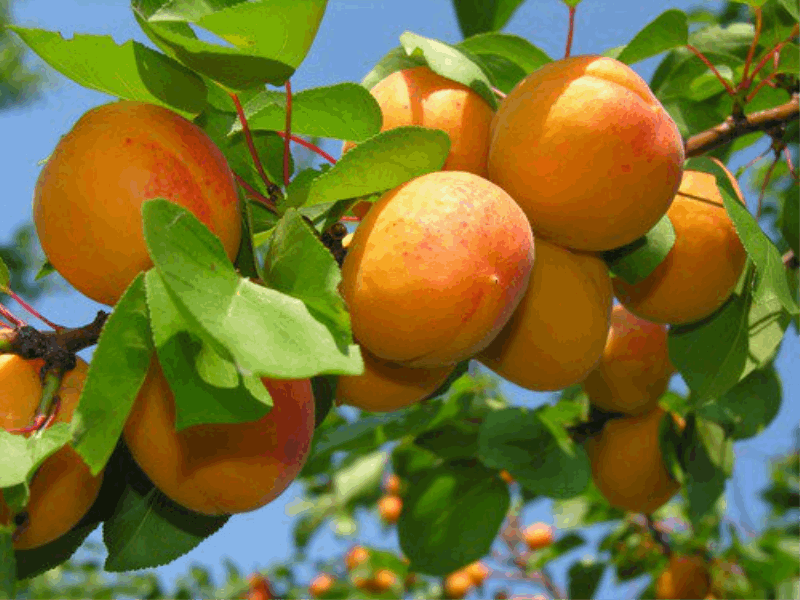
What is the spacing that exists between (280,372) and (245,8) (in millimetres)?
294

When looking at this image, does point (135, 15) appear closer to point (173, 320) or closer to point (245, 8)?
point (245, 8)

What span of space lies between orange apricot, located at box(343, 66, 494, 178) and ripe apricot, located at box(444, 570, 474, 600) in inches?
90.0

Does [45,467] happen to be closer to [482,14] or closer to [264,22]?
[264,22]

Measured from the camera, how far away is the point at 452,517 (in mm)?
1709

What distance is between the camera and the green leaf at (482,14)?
4.64 feet

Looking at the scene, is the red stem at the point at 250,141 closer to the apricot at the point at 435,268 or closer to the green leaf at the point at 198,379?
the apricot at the point at 435,268

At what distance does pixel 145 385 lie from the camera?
828 mm

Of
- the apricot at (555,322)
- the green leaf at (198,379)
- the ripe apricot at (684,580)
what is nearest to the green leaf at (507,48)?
the apricot at (555,322)

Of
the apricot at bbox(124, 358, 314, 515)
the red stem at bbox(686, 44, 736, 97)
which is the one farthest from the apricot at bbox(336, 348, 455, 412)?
the red stem at bbox(686, 44, 736, 97)

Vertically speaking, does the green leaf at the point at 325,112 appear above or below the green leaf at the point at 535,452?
above

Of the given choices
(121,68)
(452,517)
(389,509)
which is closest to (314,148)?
(121,68)

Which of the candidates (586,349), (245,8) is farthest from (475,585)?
(245,8)

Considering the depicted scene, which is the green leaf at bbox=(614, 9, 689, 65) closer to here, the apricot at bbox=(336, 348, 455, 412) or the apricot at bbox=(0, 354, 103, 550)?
the apricot at bbox=(336, 348, 455, 412)

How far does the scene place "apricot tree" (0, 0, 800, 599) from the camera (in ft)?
2.28
